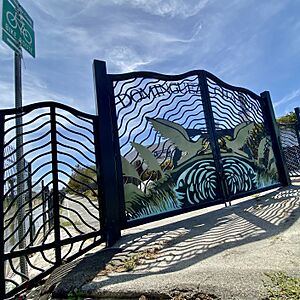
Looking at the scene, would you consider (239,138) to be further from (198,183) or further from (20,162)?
(20,162)

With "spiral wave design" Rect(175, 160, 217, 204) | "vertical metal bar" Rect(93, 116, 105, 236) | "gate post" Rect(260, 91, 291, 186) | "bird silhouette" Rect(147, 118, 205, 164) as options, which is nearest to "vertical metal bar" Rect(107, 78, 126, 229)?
"vertical metal bar" Rect(93, 116, 105, 236)

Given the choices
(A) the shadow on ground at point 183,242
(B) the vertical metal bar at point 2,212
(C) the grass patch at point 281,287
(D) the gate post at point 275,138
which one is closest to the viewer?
(C) the grass patch at point 281,287

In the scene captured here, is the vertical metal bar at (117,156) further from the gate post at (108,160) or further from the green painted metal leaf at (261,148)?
the green painted metal leaf at (261,148)

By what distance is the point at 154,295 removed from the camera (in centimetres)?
131

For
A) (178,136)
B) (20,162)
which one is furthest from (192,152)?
(20,162)

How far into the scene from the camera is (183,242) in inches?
91.0

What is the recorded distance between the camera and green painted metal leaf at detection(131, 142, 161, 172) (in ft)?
10.3

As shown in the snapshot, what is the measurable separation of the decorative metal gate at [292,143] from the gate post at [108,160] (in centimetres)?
500

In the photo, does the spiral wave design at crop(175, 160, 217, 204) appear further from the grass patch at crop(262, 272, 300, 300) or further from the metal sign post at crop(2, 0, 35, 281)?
the grass patch at crop(262, 272, 300, 300)

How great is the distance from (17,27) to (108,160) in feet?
5.26

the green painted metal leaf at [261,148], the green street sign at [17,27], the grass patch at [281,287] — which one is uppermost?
the green street sign at [17,27]

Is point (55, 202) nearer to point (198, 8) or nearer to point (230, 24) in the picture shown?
point (198, 8)

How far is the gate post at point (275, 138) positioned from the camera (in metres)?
4.95

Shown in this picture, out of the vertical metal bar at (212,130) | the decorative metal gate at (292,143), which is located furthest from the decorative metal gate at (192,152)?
the decorative metal gate at (292,143)
